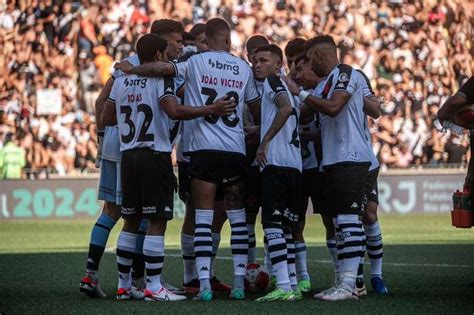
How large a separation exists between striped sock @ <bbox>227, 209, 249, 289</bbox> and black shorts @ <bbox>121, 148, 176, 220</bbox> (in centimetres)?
63

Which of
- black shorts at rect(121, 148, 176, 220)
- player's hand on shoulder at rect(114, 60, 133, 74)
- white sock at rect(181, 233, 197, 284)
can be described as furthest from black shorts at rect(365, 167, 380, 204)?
player's hand on shoulder at rect(114, 60, 133, 74)

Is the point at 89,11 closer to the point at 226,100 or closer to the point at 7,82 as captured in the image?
the point at 7,82

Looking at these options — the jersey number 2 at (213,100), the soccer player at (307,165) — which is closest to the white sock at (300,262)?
the soccer player at (307,165)

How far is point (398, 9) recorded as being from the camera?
31.6 meters

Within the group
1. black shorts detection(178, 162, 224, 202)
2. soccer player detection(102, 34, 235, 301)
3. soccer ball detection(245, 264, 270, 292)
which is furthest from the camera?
soccer ball detection(245, 264, 270, 292)

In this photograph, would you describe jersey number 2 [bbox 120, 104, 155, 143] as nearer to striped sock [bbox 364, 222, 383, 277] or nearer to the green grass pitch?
the green grass pitch

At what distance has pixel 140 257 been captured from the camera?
1125 centimetres

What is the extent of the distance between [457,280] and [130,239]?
3.76 metres

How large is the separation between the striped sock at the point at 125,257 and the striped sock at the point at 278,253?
1258 millimetres

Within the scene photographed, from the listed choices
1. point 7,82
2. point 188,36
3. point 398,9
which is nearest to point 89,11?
point 7,82

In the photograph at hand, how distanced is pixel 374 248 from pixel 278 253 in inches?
63.2

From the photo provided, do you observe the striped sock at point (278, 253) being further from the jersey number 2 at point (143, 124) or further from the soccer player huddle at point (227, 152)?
the jersey number 2 at point (143, 124)

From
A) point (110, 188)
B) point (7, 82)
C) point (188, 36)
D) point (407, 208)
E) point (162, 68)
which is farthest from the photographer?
point (7, 82)

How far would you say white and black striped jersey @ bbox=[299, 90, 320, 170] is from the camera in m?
11.6
